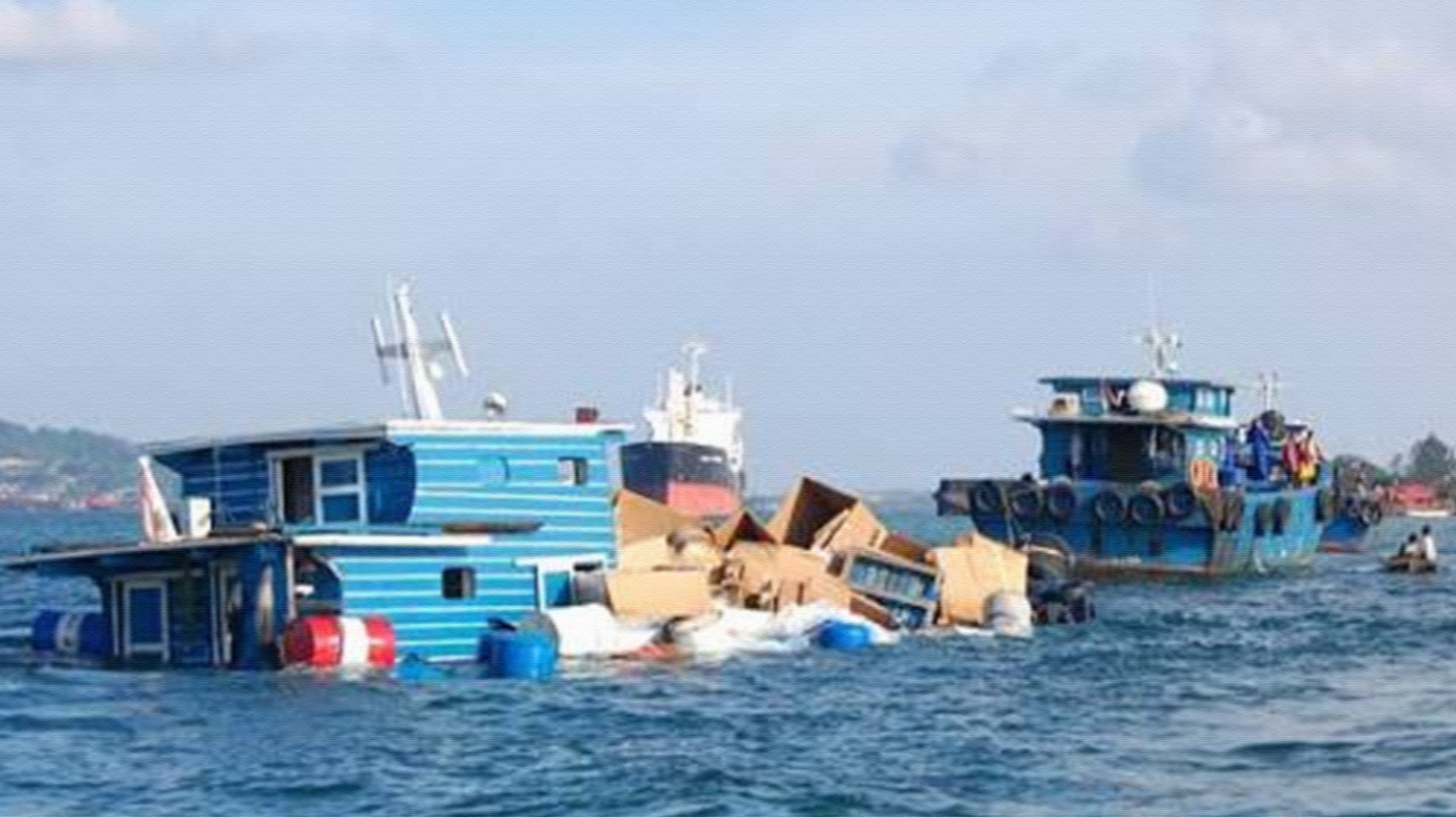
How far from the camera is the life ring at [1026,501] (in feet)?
221

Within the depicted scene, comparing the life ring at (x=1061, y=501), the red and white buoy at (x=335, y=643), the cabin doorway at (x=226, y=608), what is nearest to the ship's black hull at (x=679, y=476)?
the life ring at (x=1061, y=501)

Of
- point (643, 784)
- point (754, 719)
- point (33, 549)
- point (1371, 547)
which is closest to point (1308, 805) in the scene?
point (643, 784)

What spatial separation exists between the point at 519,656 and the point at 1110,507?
33508 mm

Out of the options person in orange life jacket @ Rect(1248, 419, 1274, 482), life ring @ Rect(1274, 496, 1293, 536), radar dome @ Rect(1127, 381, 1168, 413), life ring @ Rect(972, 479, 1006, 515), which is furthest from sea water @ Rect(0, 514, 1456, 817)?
person in orange life jacket @ Rect(1248, 419, 1274, 482)

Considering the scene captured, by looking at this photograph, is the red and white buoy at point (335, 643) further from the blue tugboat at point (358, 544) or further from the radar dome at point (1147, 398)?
the radar dome at point (1147, 398)

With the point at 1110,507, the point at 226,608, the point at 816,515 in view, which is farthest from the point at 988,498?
the point at 226,608

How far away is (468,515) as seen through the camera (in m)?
37.1

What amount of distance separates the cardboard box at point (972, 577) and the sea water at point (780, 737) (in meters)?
2.89

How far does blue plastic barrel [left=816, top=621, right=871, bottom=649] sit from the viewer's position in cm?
4028

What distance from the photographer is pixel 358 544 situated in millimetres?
34688

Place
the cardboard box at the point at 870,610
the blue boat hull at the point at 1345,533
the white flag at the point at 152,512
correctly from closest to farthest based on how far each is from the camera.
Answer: the white flag at the point at 152,512 → the cardboard box at the point at 870,610 → the blue boat hull at the point at 1345,533

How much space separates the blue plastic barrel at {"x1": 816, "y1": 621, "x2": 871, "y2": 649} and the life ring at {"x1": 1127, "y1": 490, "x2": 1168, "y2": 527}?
2672cm

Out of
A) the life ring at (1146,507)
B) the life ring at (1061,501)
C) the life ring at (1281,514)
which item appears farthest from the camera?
the life ring at (1281,514)

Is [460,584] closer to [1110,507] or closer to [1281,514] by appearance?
[1110,507]
